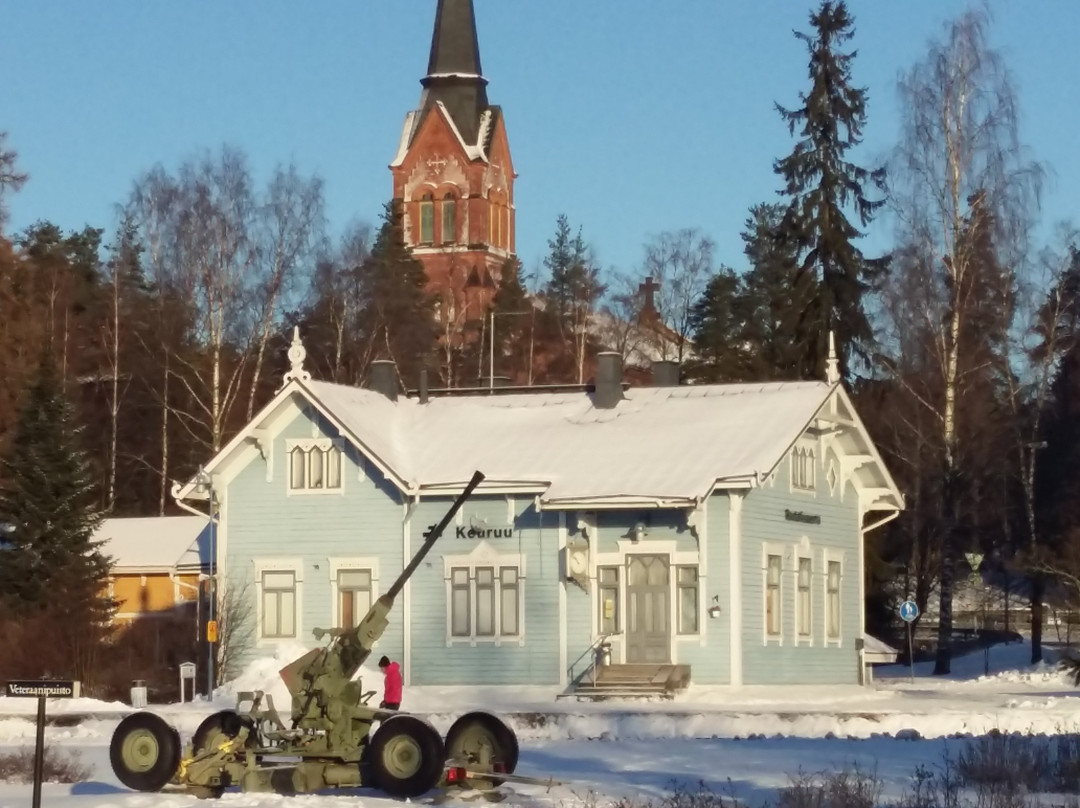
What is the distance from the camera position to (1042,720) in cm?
3030

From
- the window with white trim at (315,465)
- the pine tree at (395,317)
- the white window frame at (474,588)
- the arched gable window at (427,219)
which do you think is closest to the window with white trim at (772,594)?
the white window frame at (474,588)

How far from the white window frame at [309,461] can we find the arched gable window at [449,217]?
230 ft

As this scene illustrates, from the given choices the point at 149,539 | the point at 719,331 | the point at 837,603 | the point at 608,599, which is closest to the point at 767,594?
the point at 608,599

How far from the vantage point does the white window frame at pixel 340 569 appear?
39.8 m

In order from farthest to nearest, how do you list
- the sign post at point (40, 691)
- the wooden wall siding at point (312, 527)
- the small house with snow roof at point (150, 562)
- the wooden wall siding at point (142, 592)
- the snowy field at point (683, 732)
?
the wooden wall siding at point (142, 592) → the small house with snow roof at point (150, 562) → the wooden wall siding at point (312, 527) → the snowy field at point (683, 732) → the sign post at point (40, 691)

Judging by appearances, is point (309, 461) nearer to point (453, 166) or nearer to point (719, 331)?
point (719, 331)

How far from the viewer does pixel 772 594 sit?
128 feet

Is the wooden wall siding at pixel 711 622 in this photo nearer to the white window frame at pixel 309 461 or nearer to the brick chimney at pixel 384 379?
the white window frame at pixel 309 461

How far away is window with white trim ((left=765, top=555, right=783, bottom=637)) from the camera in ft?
127

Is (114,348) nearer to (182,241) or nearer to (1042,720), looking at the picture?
(182,241)

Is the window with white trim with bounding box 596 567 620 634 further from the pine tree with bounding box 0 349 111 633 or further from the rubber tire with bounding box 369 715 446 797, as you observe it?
the rubber tire with bounding box 369 715 446 797

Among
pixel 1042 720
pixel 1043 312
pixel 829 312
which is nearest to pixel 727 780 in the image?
pixel 1042 720

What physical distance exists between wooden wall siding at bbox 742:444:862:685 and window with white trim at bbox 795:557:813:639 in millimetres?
213

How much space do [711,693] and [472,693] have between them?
172 inches
